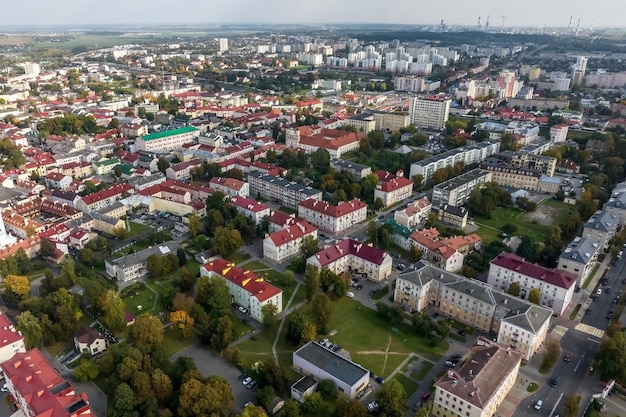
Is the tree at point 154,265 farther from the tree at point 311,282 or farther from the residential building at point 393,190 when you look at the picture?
the residential building at point 393,190

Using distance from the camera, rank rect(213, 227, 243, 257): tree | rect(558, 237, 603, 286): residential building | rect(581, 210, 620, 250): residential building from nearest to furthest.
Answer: rect(558, 237, 603, 286): residential building, rect(213, 227, 243, 257): tree, rect(581, 210, 620, 250): residential building

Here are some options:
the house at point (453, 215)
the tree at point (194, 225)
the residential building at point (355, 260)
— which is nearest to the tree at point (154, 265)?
the tree at point (194, 225)

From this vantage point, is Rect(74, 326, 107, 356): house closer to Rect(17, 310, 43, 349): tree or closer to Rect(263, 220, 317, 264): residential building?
Rect(17, 310, 43, 349): tree

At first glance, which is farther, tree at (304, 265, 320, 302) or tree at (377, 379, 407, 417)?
tree at (304, 265, 320, 302)

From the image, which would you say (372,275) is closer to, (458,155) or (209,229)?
(209,229)

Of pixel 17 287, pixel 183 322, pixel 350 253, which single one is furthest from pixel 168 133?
pixel 183 322

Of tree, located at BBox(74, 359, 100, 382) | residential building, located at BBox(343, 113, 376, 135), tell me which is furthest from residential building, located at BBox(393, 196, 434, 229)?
residential building, located at BBox(343, 113, 376, 135)
